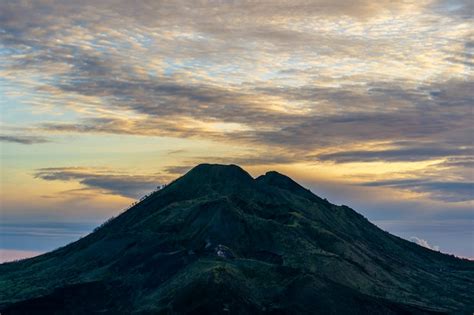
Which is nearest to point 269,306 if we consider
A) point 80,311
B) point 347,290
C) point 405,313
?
point 347,290

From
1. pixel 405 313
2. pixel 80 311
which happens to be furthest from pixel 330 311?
pixel 80 311

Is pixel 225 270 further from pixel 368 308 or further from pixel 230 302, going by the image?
pixel 368 308

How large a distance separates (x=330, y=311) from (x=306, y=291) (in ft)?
32.1

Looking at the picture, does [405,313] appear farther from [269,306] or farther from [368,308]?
[269,306]

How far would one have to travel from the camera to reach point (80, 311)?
198875mm

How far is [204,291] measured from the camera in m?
187

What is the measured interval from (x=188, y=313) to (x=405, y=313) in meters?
63.0

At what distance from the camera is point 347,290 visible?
199 m

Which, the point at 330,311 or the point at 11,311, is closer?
the point at 330,311

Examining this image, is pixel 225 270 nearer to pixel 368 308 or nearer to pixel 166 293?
pixel 166 293

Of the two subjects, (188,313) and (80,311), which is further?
(80,311)

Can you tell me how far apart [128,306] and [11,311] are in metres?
33.3

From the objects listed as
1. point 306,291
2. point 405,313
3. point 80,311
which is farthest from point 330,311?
point 80,311

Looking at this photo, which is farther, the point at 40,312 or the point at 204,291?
the point at 40,312
